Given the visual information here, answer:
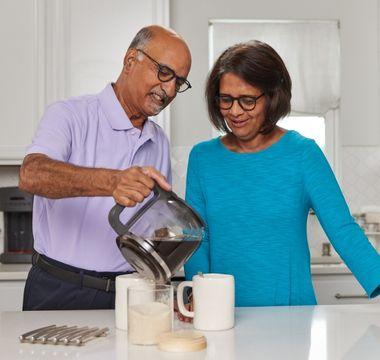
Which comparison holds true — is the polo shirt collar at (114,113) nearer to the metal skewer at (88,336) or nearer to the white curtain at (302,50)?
the metal skewer at (88,336)

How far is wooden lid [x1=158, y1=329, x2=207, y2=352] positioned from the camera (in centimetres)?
122

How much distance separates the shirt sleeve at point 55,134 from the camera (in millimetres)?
1588

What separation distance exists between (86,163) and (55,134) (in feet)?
0.45

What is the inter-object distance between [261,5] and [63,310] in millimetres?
2247

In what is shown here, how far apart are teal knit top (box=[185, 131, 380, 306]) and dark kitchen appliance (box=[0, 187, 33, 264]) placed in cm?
142

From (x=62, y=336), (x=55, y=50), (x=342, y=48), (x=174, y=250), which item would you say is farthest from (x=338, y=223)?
(x=342, y=48)

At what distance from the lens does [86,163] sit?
1.76 meters

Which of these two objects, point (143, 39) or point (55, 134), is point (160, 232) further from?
point (143, 39)

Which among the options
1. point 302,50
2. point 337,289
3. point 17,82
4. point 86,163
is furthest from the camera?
point 302,50

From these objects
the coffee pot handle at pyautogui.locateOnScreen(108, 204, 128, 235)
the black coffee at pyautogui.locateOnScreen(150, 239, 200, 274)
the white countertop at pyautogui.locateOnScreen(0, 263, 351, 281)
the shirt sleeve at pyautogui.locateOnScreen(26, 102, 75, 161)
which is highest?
the shirt sleeve at pyautogui.locateOnScreen(26, 102, 75, 161)

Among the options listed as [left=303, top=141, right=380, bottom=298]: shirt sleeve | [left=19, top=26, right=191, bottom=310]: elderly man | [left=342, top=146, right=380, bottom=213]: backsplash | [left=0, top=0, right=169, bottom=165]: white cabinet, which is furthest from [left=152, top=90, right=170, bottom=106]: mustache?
[left=342, top=146, right=380, bottom=213]: backsplash

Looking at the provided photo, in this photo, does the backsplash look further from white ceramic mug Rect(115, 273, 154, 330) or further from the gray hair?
white ceramic mug Rect(115, 273, 154, 330)

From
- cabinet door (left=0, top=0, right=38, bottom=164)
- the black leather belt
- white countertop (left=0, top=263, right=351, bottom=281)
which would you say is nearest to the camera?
the black leather belt

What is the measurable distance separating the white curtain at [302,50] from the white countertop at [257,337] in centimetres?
185
